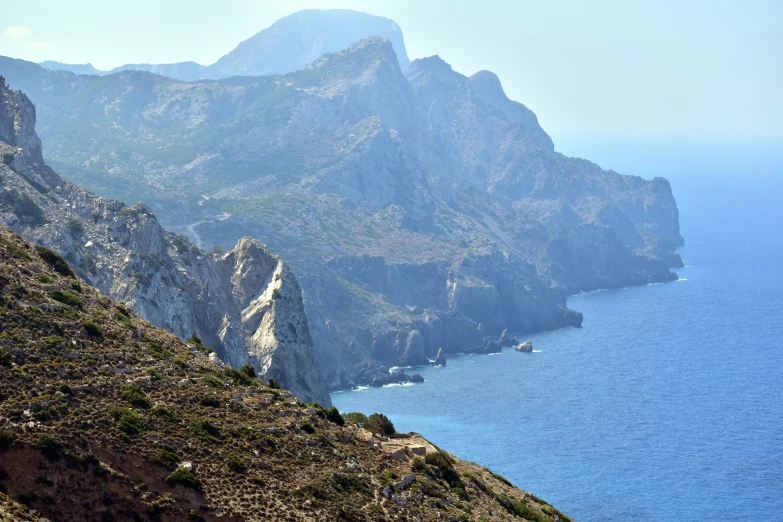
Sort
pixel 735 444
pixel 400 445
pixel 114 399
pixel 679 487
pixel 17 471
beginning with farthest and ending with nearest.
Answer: pixel 735 444 → pixel 679 487 → pixel 400 445 → pixel 114 399 → pixel 17 471

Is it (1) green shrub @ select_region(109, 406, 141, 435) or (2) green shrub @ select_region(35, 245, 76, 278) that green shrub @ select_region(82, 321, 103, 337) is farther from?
(2) green shrub @ select_region(35, 245, 76, 278)

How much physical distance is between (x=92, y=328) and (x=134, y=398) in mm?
7978

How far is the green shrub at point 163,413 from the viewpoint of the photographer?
4831 centimetres

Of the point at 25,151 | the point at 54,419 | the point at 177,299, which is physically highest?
the point at 25,151

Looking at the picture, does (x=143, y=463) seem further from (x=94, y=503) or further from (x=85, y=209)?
(x=85, y=209)

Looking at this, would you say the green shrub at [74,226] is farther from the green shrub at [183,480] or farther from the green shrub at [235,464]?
the green shrub at [183,480]

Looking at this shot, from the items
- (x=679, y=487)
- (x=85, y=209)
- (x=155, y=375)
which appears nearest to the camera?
(x=155, y=375)

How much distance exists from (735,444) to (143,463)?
6354 inches

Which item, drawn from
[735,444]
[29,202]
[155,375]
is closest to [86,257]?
[29,202]

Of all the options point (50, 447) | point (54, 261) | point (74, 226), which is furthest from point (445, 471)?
point (74, 226)

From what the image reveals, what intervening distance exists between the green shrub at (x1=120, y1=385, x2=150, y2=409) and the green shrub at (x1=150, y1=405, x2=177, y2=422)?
Answer: 56cm

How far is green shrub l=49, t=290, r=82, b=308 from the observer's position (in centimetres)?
5720

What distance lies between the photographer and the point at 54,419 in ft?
144

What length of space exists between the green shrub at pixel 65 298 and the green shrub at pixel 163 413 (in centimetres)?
1214
